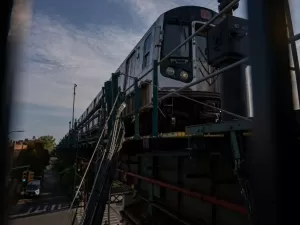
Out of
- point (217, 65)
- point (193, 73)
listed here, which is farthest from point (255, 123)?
point (193, 73)

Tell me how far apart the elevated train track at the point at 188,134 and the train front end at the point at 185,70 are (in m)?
0.02

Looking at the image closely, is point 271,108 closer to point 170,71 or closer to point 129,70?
point 170,71

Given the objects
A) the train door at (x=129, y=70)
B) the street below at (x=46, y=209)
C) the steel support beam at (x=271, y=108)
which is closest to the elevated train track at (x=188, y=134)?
the steel support beam at (x=271, y=108)

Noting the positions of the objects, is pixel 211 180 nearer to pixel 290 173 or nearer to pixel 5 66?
pixel 290 173

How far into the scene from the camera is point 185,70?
5926 mm

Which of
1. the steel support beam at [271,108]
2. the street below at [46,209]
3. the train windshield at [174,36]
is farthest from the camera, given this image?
the train windshield at [174,36]

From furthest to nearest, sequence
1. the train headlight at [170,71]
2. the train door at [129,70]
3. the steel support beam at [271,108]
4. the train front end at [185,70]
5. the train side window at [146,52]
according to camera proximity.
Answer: the train door at [129,70] < the train side window at [146,52] < the train headlight at [170,71] < the train front end at [185,70] < the steel support beam at [271,108]

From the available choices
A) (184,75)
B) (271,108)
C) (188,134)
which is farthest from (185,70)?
(271,108)

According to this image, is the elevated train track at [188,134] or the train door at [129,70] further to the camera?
the train door at [129,70]

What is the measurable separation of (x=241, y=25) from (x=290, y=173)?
76.2 inches

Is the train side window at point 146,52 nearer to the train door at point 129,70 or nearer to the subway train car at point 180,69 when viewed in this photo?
the subway train car at point 180,69

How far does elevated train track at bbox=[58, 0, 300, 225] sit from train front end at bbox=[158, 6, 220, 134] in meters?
0.02

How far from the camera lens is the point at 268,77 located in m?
0.98

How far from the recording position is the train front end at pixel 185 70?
5387 mm
